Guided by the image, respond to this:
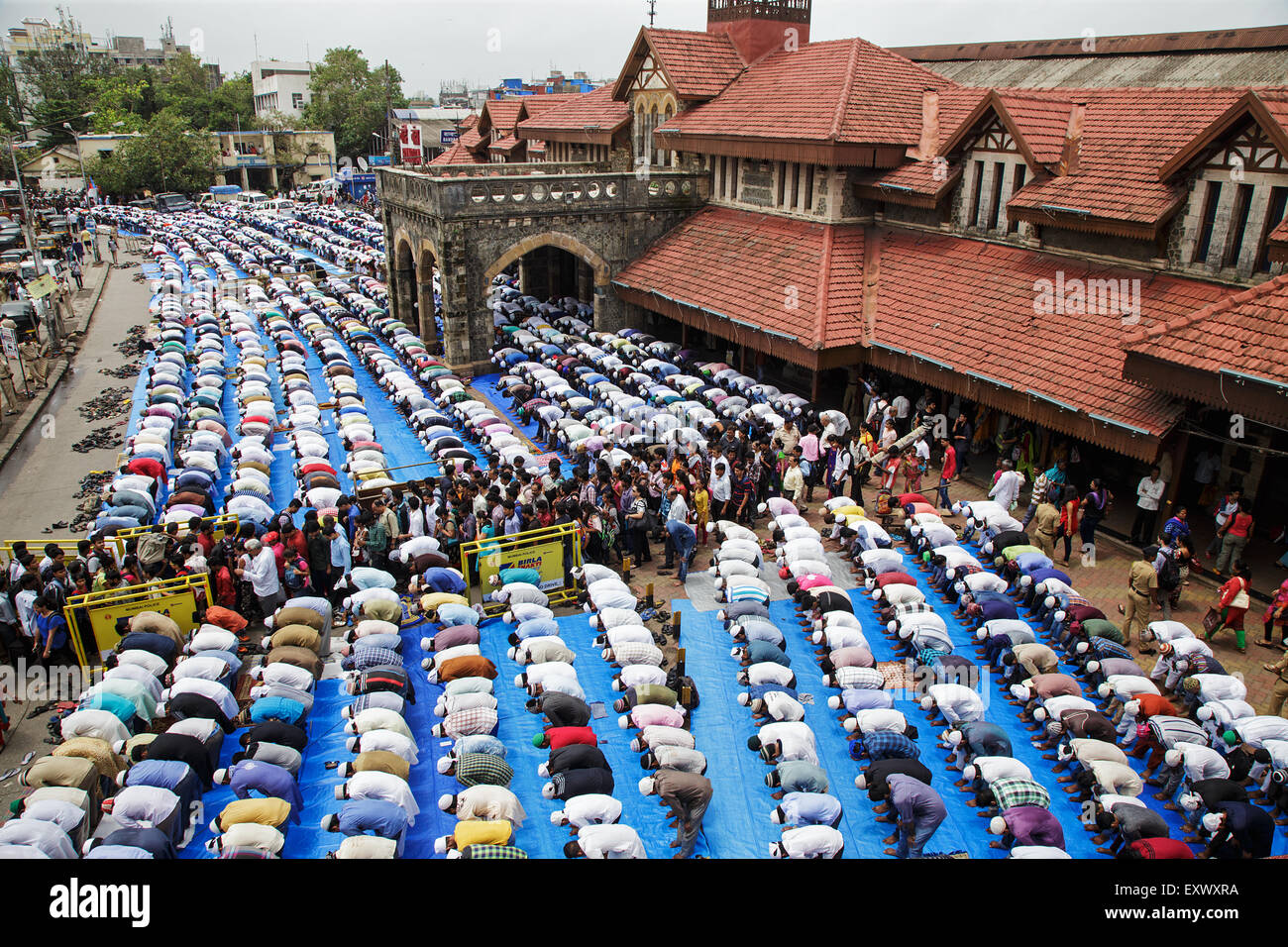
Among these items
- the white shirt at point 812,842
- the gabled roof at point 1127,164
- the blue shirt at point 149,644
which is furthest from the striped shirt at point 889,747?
the gabled roof at point 1127,164

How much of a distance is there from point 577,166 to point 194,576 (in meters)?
29.9

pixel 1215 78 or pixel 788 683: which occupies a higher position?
pixel 1215 78

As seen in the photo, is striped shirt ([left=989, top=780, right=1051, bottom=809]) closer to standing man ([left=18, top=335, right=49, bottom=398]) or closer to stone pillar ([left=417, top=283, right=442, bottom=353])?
stone pillar ([left=417, top=283, right=442, bottom=353])

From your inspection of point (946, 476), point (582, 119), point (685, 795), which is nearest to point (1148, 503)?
point (946, 476)

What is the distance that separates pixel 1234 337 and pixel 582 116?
32618 millimetres

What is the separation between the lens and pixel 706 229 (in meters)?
32.6

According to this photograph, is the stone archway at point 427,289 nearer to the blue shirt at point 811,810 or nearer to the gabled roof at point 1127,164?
the gabled roof at point 1127,164

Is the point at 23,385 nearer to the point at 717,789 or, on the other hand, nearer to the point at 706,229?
the point at 706,229

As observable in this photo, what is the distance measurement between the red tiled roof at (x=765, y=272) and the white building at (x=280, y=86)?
102 meters

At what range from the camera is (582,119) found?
135 feet

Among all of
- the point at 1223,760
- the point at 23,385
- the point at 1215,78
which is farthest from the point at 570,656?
the point at 23,385

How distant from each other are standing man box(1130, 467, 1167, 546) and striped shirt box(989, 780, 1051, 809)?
9.26 meters

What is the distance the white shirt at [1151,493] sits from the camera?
17953 millimetres

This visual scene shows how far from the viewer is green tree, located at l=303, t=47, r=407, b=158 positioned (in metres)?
101
